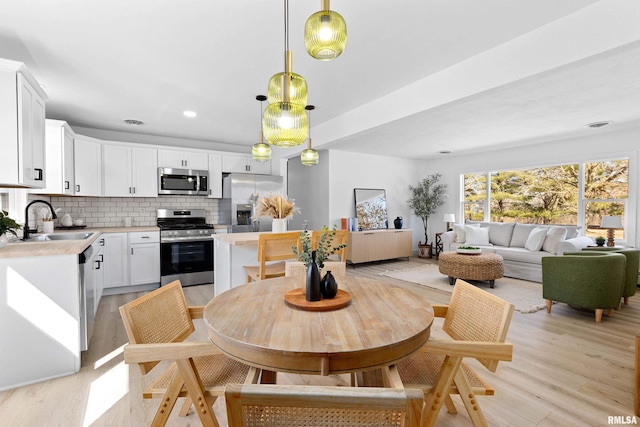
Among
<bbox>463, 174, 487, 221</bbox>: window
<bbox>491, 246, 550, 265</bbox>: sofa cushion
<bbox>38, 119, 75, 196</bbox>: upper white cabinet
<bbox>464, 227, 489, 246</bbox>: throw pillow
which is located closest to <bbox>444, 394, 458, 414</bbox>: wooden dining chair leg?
<bbox>491, 246, 550, 265</bbox>: sofa cushion

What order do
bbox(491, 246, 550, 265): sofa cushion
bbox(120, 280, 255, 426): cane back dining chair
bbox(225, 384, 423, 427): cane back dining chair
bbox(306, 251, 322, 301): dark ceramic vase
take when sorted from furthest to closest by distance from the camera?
1. bbox(491, 246, 550, 265): sofa cushion
2. bbox(306, 251, 322, 301): dark ceramic vase
3. bbox(120, 280, 255, 426): cane back dining chair
4. bbox(225, 384, 423, 427): cane back dining chair

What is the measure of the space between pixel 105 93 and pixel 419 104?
11.1ft

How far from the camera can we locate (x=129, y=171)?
15.9 ft

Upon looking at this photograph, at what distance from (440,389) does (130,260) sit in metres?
4.51

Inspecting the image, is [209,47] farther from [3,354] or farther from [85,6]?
[3,354]

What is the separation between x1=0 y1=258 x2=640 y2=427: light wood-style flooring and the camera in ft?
5.92

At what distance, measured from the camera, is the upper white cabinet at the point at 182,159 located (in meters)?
5.11

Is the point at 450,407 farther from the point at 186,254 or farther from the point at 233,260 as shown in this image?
the point at 186,254

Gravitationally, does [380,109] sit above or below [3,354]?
above

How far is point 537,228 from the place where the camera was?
5.63 meters

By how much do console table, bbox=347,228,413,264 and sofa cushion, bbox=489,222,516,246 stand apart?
1.63 m

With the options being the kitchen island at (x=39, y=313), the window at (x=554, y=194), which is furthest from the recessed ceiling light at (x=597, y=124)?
the kitchen island at (x=39, y=313)

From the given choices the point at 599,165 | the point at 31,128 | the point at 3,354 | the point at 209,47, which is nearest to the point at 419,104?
the point at 209,47

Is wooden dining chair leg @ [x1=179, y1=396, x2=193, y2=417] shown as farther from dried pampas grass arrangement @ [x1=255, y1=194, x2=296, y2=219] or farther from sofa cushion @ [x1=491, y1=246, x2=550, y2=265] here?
sofa cushion @ [x1=491, y1=246, x2=550, y2=265]
